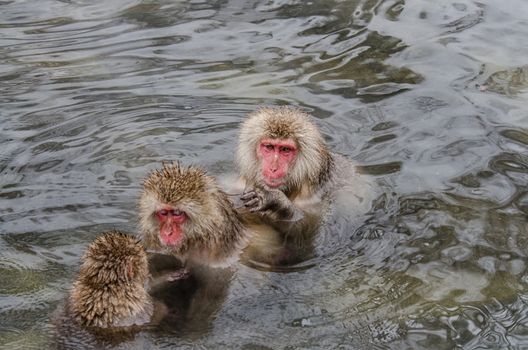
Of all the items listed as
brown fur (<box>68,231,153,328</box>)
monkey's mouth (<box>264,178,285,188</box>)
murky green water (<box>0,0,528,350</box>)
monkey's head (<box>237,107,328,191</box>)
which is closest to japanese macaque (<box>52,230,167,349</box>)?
brown fur (<box>68,231,153,328</box>)

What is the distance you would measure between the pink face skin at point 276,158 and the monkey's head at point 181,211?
21.5 inches

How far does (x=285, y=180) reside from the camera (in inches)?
283

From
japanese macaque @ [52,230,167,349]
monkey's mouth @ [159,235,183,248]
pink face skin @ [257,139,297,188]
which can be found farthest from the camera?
pink face skin @ [257,139,297,188]

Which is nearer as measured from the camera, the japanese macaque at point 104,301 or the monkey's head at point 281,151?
the japanese macaque at point 104,301

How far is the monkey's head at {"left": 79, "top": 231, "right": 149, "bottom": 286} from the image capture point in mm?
5332

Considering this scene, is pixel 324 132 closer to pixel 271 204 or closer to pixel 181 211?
pixel 271 204

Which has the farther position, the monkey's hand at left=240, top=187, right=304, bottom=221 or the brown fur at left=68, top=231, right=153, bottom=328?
the monkey's hand at left=240, top=187, right=304, bottom=221

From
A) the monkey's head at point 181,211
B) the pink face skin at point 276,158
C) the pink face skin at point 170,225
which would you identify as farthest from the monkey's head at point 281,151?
the pink face skin at point 170,225

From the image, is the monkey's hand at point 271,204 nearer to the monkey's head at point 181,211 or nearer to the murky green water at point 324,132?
the monkey's head at point 181,211

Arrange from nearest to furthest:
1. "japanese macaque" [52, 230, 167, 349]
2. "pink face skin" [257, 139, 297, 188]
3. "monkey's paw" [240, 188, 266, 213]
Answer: "japanese macaque" [52, 230, 167, 349] < "monkey's paw" [240, 188, 266, 213] < "pink face skin" [257, 139, 297, 188]

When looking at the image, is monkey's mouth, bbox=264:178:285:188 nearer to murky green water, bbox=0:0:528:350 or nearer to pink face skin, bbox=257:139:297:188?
pink face skin, bbox=257:139:297:188

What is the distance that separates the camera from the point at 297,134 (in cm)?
712

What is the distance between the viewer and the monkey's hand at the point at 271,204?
6.60m

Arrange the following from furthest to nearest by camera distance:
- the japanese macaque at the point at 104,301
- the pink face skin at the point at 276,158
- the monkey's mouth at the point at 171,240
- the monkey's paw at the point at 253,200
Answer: the pink face skin at the point at 276,158
the monkey's paw at the point at 253,200
the monkey's mouth at the point at 171,240
the japanese macaque at the point at 104,301
